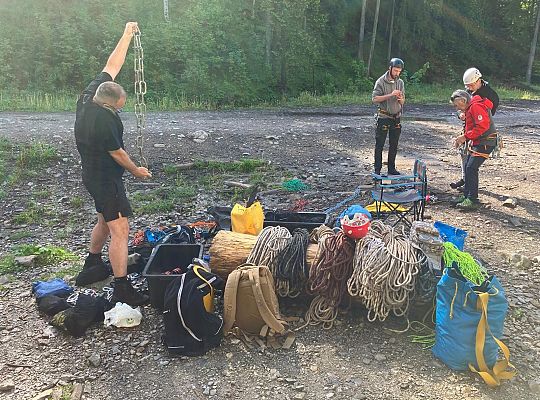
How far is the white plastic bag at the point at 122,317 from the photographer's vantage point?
4.29m

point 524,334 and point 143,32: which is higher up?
point 143,32

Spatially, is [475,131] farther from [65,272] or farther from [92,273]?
[65,272]

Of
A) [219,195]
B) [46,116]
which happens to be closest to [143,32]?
[46,116]

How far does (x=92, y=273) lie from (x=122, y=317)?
3.26 feet

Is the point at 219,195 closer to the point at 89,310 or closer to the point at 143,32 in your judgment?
the point at 89,310

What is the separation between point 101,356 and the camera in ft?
13.0

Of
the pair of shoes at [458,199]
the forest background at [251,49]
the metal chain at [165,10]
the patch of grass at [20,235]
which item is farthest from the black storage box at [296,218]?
the metal chain at [165,10]

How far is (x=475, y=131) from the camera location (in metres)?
6.95

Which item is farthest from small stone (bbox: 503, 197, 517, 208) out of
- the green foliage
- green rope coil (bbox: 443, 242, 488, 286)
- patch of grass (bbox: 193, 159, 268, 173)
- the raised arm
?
the green foliage

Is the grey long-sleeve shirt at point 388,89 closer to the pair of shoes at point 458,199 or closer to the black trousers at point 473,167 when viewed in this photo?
the black trousers at point 473,167

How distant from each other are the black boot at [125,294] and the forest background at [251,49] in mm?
11987

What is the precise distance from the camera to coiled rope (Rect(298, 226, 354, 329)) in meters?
4.38

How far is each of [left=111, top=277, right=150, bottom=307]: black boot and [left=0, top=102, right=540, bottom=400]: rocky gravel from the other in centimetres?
16

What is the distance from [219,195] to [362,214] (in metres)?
3.78
